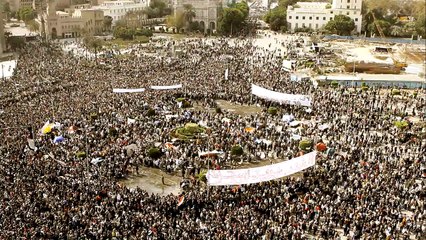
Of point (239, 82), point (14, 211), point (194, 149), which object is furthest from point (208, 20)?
point (14, 211)

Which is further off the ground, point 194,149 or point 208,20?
point 208,20

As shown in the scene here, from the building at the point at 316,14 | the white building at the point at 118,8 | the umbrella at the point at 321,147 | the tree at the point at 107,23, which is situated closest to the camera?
the umbrella at the point at 321,147

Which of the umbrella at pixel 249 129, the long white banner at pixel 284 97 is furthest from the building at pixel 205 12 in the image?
the umbrella at pixel 249 129

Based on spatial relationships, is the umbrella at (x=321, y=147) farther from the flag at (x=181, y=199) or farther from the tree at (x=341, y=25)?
the tree at (x=341, y=25)

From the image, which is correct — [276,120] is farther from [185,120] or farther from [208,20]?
[208,20]

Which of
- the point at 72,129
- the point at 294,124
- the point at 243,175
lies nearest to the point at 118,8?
the point at 72,129

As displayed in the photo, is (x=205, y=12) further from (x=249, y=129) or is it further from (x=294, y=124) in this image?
(x=249, y=129)
